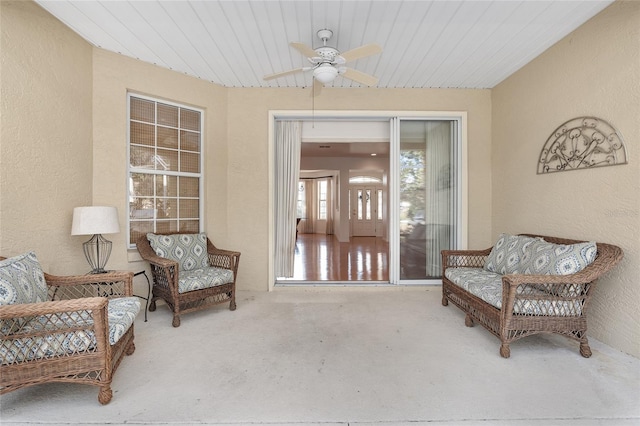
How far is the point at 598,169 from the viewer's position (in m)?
2.56

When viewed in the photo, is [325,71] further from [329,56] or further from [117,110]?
[117,110]

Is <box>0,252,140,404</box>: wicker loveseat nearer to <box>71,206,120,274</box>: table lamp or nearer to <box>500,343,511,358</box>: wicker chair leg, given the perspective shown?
→ <box>71,206,120,274</box>: table lamp

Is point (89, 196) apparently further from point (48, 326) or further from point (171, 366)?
point (171, 366)

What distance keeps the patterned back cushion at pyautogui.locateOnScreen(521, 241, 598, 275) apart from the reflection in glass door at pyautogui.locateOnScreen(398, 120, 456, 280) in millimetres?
1625

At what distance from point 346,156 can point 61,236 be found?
7.64 m

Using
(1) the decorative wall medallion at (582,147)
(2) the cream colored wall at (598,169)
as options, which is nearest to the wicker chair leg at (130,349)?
(2) the cream colored wall at (598,169)

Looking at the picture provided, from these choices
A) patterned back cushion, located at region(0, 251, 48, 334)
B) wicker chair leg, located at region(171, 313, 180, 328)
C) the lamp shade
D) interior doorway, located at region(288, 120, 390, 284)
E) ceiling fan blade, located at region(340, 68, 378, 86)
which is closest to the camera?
patterned back cushion, located at region(0, 251, 48, 334)

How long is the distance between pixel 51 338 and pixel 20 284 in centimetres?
46

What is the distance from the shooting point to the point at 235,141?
Answer: 410cm

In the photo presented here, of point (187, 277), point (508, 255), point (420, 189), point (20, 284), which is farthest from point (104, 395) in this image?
point (420, 189)

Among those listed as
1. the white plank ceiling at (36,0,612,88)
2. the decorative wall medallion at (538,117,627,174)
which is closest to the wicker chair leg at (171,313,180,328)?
the white plank ceiling at (36,0,612,88)

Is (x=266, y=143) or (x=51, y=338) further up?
(x=266, y=143)

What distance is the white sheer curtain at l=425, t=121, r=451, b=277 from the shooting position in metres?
4.27

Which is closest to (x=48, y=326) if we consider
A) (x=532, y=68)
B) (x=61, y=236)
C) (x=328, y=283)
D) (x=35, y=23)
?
(x=61, y=236)
